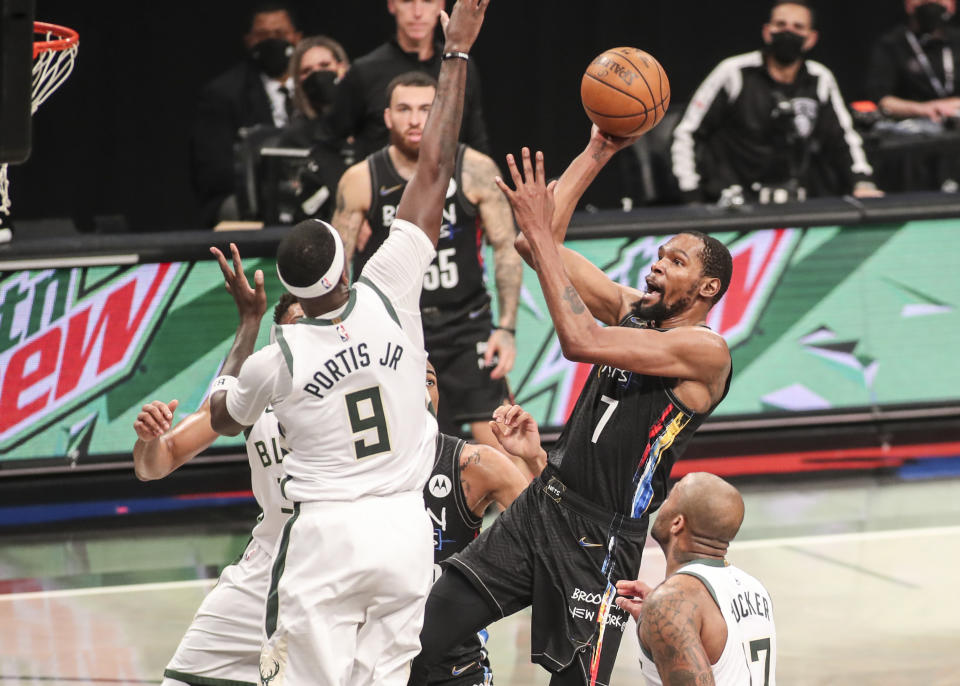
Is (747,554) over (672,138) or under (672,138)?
under

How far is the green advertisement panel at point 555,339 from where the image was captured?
30.1 feet

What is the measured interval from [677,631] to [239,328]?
77.7 inches

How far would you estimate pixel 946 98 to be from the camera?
12.5 meters

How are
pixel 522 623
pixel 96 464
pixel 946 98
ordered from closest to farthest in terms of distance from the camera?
pixel 522 623, pixel 96 464, pixel 946 98

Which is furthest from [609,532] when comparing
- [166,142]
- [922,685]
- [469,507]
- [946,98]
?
[166,142]

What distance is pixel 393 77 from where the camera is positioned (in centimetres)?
888

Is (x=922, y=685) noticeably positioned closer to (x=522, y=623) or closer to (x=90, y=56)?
(x=522, y=623)

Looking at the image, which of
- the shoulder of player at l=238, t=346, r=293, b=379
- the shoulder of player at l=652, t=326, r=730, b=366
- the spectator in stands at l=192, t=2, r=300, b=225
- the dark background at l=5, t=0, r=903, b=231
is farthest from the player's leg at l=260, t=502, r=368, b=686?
the dark background at l=5, t=0, r=903, b=231

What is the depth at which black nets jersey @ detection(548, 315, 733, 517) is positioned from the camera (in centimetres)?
528

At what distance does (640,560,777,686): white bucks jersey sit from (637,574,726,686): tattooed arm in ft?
0.17

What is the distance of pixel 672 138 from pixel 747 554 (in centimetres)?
373

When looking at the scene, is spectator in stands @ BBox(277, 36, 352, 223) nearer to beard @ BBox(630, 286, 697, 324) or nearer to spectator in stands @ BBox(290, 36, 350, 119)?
spectator in stands @ BBox(290, 36, 350, 119)

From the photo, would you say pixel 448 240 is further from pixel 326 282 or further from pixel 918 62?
pixel 918 62

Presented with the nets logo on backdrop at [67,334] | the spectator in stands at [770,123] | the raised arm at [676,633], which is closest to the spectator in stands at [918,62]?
the spectator in stands at [770,123]
